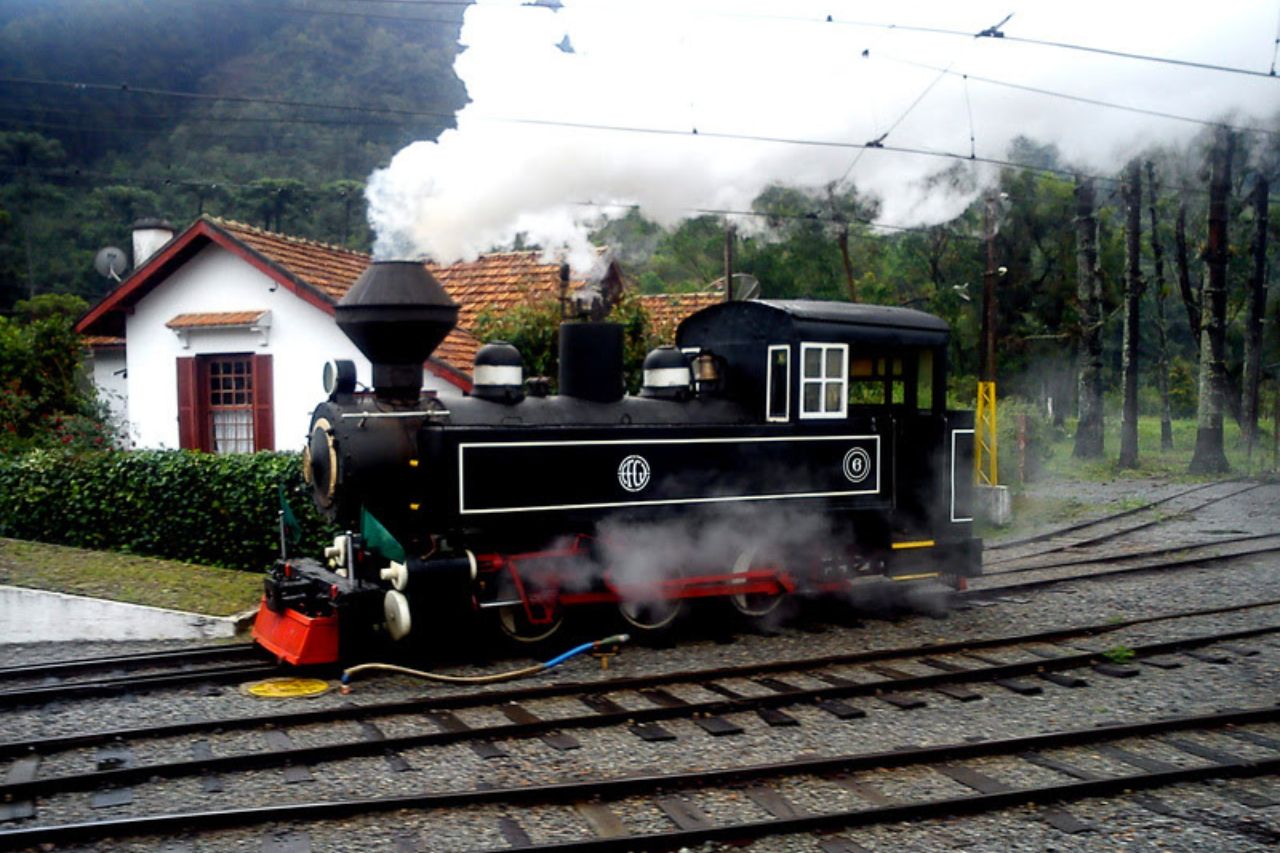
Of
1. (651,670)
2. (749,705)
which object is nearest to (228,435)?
(651,670)

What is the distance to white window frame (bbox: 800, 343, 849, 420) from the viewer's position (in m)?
9.55

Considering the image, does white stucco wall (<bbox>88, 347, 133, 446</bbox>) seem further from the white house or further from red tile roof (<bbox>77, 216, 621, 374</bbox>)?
red tile roof (<bbox>77, 216, 621, 374</bbox>)

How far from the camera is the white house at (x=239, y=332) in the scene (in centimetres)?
1346

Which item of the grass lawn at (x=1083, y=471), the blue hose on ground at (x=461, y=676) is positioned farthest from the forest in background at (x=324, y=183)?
the blue hose on ground at (x=461, y=676)

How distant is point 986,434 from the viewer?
59.0 feet

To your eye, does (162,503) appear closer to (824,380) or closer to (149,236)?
(824,380)

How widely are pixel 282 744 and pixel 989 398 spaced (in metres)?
12.6

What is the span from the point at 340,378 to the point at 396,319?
2.32ft

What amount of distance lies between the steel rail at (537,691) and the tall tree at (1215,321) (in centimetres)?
1513

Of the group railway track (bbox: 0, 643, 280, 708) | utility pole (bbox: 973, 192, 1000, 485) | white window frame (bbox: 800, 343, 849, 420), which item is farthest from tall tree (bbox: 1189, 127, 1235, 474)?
railway track (bbox: 0, 643, 280, 708)

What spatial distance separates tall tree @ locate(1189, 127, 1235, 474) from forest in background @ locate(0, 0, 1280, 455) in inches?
119

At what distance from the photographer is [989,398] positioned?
1639cm

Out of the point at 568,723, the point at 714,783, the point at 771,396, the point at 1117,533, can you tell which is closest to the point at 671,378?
the point at 771,396

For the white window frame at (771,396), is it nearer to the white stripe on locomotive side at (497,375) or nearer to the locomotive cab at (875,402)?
the locomotive cab at (875,402)
